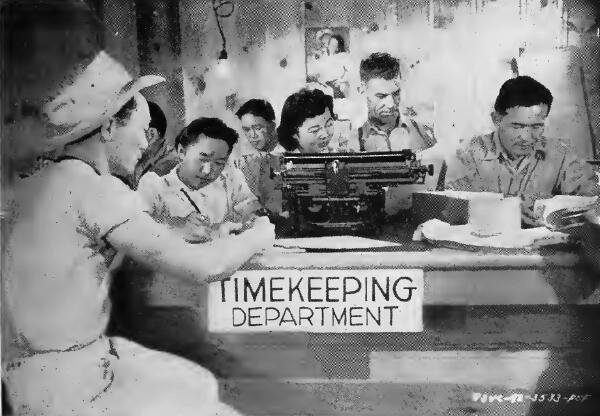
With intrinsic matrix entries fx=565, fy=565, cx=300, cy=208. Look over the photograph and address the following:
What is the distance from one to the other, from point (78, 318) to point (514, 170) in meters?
1.77

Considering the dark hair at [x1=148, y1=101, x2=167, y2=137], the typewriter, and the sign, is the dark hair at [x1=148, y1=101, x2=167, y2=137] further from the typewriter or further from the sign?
the sign

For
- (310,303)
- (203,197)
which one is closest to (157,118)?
(203,197)

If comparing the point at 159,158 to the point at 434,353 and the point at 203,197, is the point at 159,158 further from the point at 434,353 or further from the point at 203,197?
the point at 434,353

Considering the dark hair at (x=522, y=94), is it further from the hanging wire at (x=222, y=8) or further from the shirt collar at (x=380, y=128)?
the hanging wire at (x=222, y=8)

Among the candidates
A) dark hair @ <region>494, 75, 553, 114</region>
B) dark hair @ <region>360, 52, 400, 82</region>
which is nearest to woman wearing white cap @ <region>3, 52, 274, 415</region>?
dark hair @ <region>360, 52, 400, 82</region>

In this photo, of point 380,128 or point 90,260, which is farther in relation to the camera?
point 380,128

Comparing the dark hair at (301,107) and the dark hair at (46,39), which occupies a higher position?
the dark hair at (46,39)

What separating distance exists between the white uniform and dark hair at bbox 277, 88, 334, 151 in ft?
2.16

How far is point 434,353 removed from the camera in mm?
2156

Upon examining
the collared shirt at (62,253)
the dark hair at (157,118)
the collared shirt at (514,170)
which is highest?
the dark hair at (157,118)

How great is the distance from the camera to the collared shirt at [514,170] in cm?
221

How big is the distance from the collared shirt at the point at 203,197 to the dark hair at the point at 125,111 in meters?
0.23

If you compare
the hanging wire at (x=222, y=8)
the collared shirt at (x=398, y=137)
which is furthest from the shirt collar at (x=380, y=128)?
the hanging wire at (x=222, y=8)

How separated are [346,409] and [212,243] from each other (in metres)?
0.83
